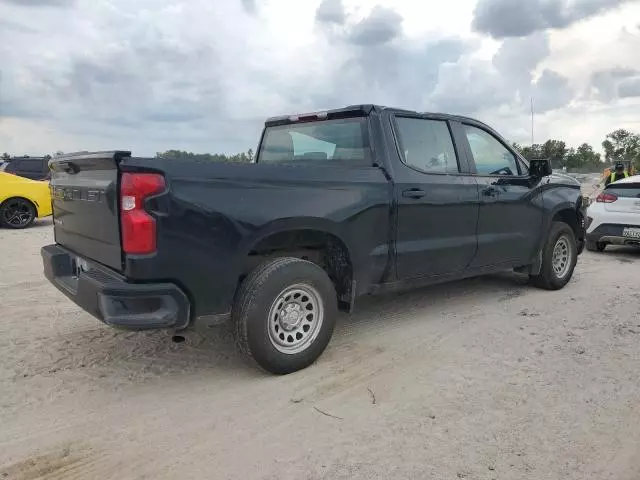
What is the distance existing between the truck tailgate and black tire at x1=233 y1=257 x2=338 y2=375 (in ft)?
2.79

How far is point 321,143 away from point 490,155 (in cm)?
187

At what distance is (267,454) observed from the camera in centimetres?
281

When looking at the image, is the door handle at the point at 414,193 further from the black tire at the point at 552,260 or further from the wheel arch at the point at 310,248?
the black tire at the point at 552,260

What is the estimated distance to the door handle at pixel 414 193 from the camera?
4449 mm

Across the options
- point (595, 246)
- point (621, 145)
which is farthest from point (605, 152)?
point (595, 246)

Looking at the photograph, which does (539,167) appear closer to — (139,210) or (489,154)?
(489,154)

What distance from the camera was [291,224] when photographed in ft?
12.2

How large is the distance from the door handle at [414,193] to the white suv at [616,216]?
5.82 metres

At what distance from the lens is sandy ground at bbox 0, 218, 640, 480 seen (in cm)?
273

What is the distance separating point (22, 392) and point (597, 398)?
3.67 meters

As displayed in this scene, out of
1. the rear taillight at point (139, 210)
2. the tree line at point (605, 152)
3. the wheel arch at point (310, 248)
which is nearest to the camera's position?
the rear taillight at point (139, 210)

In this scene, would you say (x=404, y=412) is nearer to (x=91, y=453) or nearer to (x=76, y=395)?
(x=91, y=453)

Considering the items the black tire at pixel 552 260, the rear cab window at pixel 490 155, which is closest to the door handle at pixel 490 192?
the rear cab window at pixel 490 155

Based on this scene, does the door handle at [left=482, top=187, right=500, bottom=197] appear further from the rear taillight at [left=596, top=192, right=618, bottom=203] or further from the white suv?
the rear taillight at [left=596, top=192, right=618, bottom=203]
